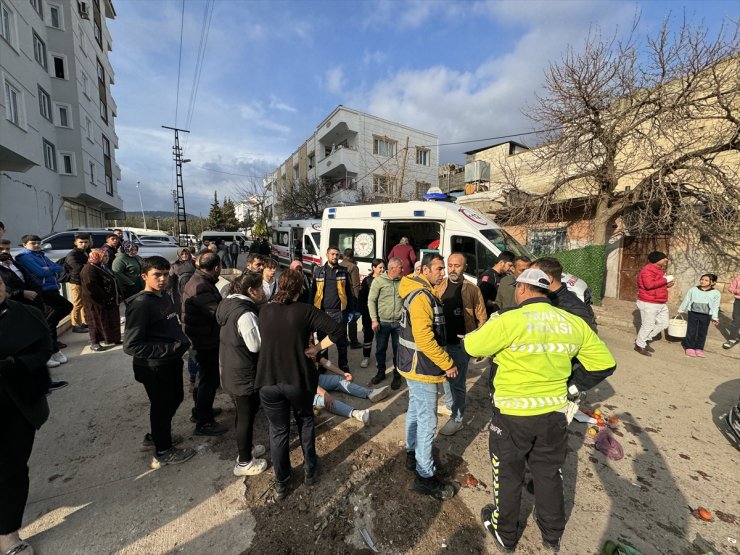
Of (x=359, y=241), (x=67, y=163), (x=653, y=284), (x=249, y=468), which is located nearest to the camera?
(x=249, y=468)

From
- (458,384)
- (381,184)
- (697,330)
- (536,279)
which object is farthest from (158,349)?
(381,184)

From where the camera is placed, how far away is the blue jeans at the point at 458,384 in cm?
340

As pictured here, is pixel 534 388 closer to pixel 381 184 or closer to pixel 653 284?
pixel 653 284

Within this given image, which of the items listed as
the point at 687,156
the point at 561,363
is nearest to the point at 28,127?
the point at 561,363

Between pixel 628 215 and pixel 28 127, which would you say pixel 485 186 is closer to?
pixel 628 215

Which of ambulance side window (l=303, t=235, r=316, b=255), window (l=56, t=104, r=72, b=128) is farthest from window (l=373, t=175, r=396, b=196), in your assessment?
window (l=56, t=104, r=72, b=128)

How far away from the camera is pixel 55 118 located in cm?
1645

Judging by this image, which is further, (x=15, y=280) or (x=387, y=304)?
(x=387, y=304)

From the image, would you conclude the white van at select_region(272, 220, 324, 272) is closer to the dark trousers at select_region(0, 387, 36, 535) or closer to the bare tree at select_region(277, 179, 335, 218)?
the bare tree at select_region(277, 179, 335, 218)

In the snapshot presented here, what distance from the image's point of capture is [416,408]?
265cm

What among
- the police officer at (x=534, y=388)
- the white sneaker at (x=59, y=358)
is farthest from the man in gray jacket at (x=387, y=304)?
the white sneaker at (x=59, y=358)

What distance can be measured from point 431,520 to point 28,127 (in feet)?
61.7

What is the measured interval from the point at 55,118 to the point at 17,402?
22.2 m

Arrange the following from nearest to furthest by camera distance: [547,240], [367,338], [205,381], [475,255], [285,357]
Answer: [285,357], [205,381], [367,338], [475,255], [547,240]
